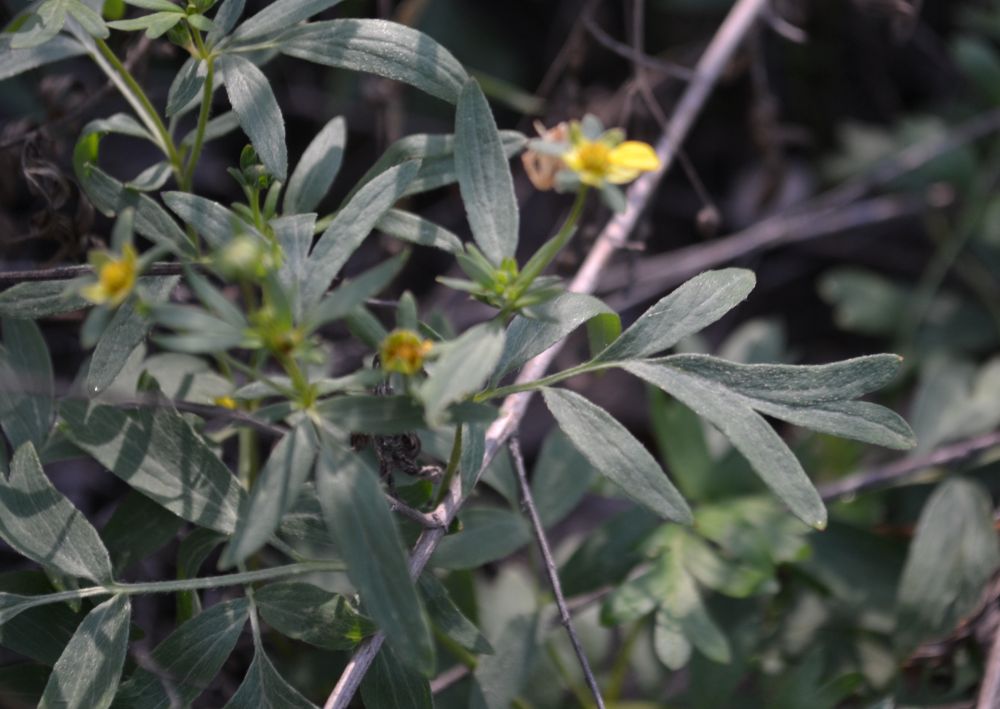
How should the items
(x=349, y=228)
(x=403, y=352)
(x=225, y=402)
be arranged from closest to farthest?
(x=403, y=352), (x=349, y=228), (x=225, y=402)

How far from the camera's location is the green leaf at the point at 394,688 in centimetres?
136

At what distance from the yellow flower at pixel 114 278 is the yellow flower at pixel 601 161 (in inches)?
19.8

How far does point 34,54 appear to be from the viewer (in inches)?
60.7

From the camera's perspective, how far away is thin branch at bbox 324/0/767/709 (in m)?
1.34

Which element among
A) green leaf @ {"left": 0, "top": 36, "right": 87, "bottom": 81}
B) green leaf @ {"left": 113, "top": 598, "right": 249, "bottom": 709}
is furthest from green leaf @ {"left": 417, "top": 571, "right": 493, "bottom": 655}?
green leaf @ {"left": 0, "top": 36, "right": 87, "bottom": 81}

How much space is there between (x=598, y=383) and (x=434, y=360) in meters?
1.90

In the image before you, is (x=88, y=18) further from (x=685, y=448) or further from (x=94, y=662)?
(x=685, y=448)

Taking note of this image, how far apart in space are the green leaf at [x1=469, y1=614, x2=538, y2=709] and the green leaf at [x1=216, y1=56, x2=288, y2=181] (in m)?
0.92

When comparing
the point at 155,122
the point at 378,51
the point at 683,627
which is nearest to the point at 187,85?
the point at 155,122

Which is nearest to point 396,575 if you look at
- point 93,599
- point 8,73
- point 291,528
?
point 291,528

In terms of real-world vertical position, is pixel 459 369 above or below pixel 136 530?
above

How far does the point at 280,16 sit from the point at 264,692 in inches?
39.3

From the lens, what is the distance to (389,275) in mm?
1031

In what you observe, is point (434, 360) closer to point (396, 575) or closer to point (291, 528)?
point (396, 575)
